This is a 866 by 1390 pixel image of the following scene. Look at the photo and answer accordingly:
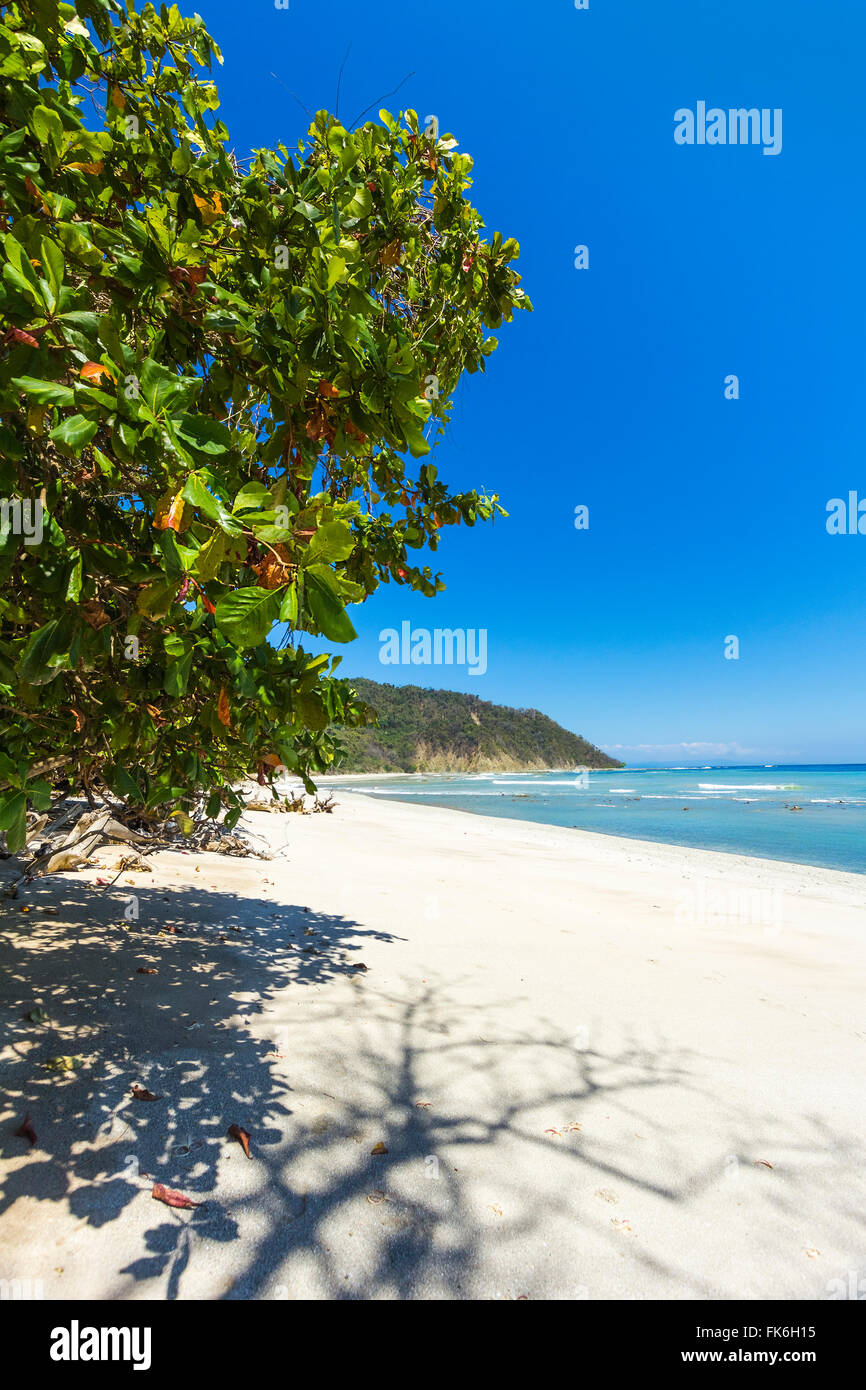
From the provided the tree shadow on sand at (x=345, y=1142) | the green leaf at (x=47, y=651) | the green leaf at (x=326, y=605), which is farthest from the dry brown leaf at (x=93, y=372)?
the tree shadow on sand at (x=345, y=1142)

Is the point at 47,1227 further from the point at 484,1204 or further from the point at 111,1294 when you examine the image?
the point at 484,1204

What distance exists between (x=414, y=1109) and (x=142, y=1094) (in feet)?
3.84

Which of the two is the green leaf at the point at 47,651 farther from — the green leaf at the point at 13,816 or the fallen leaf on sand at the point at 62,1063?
the fallen leaf on sand at the point at 62,1063

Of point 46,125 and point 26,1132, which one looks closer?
point 46,125

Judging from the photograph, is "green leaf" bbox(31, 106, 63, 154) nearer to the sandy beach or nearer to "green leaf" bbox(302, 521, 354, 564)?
"green leaf" bbox(302, 521, 354, 564)

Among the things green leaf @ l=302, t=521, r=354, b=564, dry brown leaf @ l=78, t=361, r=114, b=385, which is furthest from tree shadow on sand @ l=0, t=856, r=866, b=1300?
dry brown leaf @ l=78, t=361, r=114, b=385

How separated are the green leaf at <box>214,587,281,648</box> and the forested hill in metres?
87.6

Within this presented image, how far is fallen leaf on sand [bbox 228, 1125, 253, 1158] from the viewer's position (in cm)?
227

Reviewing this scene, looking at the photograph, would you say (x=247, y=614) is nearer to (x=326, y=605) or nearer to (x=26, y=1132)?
(x=326, y=605)

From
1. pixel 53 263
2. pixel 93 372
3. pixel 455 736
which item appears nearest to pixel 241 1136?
pixel 93 372

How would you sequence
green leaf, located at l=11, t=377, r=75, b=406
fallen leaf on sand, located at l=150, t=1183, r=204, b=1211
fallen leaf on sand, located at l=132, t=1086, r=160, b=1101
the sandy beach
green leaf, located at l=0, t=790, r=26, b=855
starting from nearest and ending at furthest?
green leaf, located at l=11, t=377, r=75, b=406, green leaf, located at l=0, t=790, r=26, b=855, the sandy beach, fallen leaf on sand, located at l=150, t=1183, r=204, b=1211, fallen leaf on sand, located at l=132, t=1086, r=160, b=1101

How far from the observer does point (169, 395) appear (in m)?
1.37
